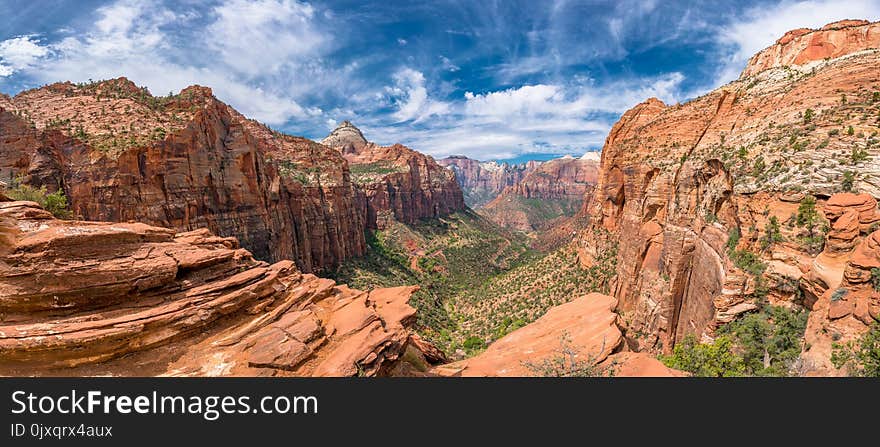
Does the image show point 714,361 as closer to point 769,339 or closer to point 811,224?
point 769,339

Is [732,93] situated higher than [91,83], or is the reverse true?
[91,83]

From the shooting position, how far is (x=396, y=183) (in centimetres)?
12162

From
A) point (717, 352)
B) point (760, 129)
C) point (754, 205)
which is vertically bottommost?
point (717, 352)

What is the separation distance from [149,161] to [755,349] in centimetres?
4812

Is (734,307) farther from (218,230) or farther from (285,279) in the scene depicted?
(218,230)

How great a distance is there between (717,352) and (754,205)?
10.6 meters

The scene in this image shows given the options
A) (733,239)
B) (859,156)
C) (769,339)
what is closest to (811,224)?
(733,239)

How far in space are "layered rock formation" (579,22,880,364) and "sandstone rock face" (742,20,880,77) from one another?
132 millimetres

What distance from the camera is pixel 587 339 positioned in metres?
12.6

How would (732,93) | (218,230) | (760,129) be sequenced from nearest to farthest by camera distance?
(760,129) < (732,93) < (218,230)

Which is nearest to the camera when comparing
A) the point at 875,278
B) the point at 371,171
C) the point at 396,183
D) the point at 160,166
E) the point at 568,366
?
the point at 568,366

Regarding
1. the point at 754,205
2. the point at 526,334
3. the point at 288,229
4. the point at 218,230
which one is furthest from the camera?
the point at 288,229

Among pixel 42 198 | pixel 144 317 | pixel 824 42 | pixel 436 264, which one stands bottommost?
pixel 436 264

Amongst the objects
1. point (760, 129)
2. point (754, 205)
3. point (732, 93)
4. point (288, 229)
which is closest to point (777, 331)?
point (754, 205)
